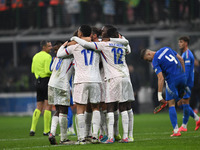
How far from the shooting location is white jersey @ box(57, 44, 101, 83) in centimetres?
891

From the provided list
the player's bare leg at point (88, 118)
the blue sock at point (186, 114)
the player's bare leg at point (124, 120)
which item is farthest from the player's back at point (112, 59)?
the blue sock at point (186, 114)

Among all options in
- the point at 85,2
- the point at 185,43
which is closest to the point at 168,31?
the point at 85,2

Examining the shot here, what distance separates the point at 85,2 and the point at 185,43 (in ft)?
59.3

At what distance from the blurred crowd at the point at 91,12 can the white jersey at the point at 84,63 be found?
17.1m

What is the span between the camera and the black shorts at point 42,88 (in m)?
12.4

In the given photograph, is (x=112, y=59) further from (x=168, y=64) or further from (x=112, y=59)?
(x=168, y=64)

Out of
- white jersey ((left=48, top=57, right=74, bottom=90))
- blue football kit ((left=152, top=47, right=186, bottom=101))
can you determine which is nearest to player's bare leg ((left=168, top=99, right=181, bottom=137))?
blue football kit ((left=152, top=47, right=186, bottom=101))

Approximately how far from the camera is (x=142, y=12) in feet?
92.3

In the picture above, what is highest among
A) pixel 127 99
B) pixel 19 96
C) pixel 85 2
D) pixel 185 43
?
pixel 85 2

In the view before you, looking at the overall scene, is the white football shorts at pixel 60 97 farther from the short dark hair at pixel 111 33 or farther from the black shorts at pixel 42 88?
the black shorts at pixel 42 88

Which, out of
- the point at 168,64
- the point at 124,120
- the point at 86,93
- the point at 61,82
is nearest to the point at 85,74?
the point at 86,93

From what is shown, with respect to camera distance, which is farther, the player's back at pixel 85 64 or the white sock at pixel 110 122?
the white sock at pixel 110 122

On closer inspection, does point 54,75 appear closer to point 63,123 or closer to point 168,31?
point 63,123

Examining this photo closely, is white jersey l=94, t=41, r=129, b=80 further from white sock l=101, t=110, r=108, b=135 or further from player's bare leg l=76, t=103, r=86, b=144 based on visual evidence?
white sock l=101, t=110, r=108, b=135
